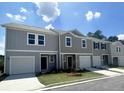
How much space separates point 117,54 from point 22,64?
25.6 m

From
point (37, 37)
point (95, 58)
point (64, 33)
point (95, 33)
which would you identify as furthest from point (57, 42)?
point (95, 33)

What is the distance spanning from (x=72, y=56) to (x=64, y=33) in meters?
4.62

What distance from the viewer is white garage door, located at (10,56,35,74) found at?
1881cm

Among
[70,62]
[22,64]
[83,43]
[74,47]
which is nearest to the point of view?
[22,64]

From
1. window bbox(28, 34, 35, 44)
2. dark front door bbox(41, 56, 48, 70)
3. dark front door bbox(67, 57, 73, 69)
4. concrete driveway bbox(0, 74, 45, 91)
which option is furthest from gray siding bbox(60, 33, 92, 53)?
concrete driveway bbox(0, 74, 45, 91)

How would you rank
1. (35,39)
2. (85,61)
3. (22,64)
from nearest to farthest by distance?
1. (22,64)
2. (35,39)
3. (85,61)

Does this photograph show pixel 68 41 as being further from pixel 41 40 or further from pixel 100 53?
pixel 100 53

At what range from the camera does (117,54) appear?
3794 cm

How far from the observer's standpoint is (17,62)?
19.2m

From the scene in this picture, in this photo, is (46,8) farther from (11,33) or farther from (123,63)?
(123,63)

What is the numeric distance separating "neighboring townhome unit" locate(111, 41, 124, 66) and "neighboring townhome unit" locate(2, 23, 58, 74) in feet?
60.2

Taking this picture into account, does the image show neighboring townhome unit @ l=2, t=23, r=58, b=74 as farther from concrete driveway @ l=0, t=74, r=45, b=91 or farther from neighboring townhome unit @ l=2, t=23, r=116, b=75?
concrete driveway @ l=0, t=74, r=45, b=91

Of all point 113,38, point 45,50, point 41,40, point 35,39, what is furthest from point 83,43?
point 113,38

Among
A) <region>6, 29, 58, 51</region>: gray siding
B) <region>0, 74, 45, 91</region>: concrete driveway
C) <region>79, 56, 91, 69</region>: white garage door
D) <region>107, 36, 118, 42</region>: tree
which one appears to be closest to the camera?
<region>0, 74, 45, 91</region>: concrete driveway
